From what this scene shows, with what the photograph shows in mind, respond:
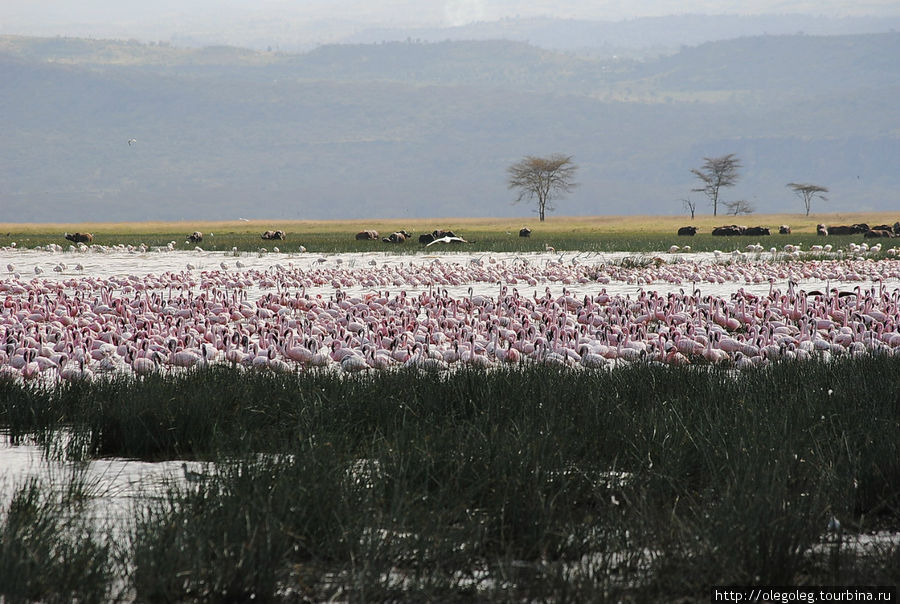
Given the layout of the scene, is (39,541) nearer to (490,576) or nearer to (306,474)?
(306,474)

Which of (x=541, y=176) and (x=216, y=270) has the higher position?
(x=541, y=176)

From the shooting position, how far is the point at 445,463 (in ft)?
12.7

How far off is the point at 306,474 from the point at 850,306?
8254mm

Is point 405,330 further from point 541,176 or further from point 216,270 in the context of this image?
Result: point 541,176

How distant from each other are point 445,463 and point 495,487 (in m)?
0.31

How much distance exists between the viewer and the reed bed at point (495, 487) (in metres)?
2.89

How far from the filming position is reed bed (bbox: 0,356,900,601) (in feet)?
9.48

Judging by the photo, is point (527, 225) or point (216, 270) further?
point (527, 225)

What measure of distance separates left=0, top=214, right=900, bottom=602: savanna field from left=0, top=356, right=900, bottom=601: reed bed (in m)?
0.01

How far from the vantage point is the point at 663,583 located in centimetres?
288

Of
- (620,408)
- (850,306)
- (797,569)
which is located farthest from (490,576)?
(850,306)

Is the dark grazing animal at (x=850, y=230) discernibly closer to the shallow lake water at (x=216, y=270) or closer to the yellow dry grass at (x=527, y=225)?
the yellow dry grass at (x=527, y=225)

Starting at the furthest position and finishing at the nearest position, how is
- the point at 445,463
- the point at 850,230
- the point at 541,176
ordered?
the point at 541,176 < the point at 850,230 < the point at 445,463

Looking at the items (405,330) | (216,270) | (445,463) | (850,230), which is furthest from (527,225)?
(445,463)
